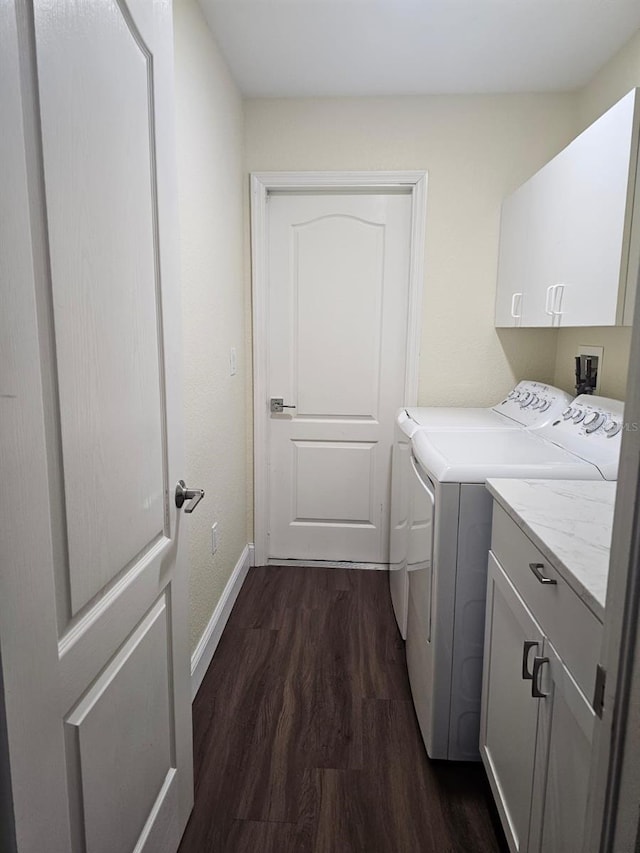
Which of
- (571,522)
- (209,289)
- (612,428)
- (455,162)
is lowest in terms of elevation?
(571,522)

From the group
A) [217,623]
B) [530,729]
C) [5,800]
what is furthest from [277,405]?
[5,800]

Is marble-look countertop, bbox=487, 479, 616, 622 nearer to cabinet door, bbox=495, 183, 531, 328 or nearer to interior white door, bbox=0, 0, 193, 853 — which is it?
interior white door, bbox=0, 0, 193, 853

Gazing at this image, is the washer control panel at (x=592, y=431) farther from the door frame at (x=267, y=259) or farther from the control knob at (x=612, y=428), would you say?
the door frame at (x=267, y=259)

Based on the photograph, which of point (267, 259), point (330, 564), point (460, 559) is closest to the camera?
point (460, 559)

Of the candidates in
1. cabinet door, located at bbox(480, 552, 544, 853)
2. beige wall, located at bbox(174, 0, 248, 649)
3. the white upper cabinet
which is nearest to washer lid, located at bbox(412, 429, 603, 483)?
cabinet door, located at bbox(480, 552, 544, 853)

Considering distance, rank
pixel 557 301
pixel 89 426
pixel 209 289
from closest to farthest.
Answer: pixel 89 426
pixel 557 301
pixel 209 289

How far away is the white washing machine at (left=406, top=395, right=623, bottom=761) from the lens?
5.12 feet

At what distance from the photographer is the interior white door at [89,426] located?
0.64 m

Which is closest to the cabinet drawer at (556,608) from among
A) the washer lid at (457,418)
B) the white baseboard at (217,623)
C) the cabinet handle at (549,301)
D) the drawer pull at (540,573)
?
the drawer pull at (540,573)

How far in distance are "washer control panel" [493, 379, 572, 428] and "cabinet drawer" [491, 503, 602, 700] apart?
39.4 inches

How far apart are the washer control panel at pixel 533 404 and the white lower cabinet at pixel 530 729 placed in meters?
0.96

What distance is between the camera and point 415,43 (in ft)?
7.08

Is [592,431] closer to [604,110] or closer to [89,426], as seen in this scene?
[604,110]

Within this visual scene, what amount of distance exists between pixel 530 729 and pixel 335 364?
2089 millimetres
